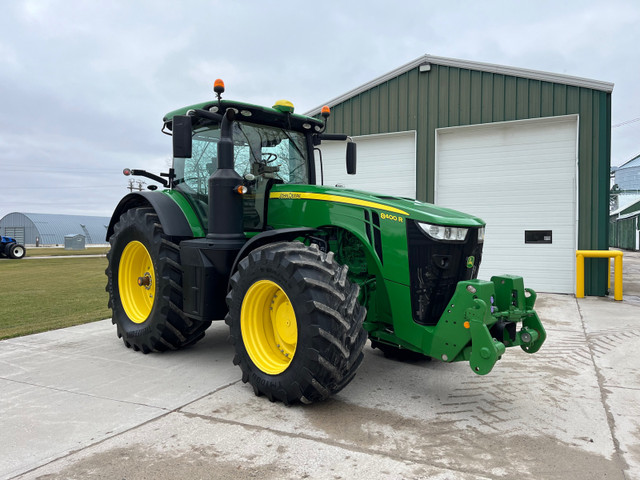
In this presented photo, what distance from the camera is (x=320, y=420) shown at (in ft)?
10.9

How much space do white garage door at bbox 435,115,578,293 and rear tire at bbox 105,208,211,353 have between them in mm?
7370

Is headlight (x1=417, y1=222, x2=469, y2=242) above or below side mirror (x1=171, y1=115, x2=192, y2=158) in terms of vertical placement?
below

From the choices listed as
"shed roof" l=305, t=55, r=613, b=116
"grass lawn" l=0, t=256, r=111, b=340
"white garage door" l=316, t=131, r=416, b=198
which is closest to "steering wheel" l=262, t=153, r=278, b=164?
"grass lawn" l=0, t=256, r=111, b=340

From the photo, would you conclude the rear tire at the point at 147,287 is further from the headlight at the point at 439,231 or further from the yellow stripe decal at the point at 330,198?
the headlight at the point at 439,231

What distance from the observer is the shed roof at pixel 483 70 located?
9.41 metres

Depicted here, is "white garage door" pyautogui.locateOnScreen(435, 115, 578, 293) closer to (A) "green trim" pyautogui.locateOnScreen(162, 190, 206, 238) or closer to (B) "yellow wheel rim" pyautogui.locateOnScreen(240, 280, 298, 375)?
(A) "green trim" pyautogui.locateOnScreen(162, 190, 206, 238)

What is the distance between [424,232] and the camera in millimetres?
3621

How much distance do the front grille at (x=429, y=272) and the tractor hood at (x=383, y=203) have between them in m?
0.12

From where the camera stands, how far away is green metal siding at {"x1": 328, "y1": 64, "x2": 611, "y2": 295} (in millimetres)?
9453

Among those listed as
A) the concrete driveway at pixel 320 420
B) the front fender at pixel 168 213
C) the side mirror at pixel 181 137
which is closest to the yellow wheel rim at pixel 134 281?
the concrete driveway at pixel 320 420

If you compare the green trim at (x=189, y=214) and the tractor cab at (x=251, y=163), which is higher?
the tractor cab at (x=251, y=163)

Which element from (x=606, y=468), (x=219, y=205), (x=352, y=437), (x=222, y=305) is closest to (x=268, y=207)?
(x=219, y=205)

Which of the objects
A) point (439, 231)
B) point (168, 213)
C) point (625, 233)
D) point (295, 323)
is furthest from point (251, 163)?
point (625, 233)

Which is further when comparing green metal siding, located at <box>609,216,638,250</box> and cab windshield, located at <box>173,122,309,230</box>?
green metal siding, located at <box>609,216,638,250</box>
